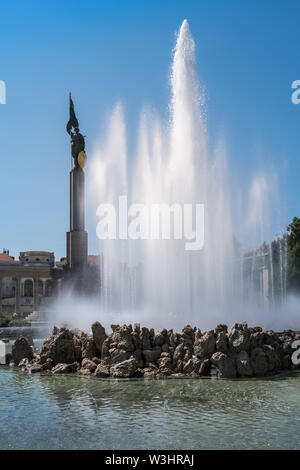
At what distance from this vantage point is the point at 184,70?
2680 centimetres

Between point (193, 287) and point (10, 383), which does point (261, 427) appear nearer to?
point (10, 383)

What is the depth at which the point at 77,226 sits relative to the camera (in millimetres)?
45406

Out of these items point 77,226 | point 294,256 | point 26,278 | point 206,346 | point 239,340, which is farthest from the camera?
point 26,278

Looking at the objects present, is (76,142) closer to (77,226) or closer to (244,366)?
(77,226)

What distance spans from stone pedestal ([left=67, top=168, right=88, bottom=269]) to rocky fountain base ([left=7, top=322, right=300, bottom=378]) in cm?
2651

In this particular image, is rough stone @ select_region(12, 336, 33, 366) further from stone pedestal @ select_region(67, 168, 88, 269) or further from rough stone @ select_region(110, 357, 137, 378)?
stone pedestal @ select_region(67, 168, 88, 269)

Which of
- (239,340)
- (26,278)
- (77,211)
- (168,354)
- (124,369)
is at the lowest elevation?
(124,369)

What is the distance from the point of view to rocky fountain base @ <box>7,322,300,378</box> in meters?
15.7

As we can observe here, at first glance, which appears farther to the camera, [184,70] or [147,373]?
[184,70]

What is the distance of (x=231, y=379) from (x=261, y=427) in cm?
537

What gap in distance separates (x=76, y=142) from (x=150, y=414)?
38.7 m

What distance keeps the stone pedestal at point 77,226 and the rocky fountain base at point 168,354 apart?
26.5 m

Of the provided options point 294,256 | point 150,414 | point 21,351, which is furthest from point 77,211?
point 150,414
